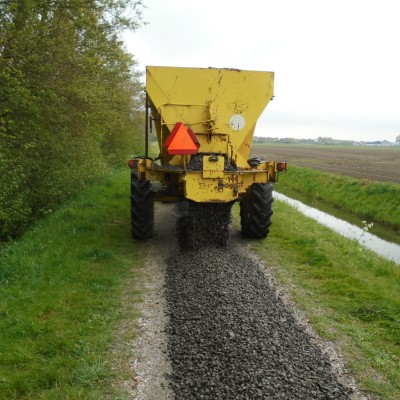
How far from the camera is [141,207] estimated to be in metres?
7.93

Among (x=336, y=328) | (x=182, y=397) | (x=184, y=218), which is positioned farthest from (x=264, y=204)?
(x=182, y=397)

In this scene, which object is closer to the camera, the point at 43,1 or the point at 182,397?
the point at 182,397

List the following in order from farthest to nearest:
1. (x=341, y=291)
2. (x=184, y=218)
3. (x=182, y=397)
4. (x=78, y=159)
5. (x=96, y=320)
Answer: (x=78, y=159) < (x=184, y=218) < (x=341, y=291) < (x=96, y=320) < (x=182, y=397)

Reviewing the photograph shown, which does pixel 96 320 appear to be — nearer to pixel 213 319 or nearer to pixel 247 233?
pixel 213 319

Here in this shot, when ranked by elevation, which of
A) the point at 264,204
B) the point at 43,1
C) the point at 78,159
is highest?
the point at 43,1

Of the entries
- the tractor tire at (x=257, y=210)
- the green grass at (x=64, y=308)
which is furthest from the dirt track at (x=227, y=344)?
the tractor tire at (x=257, y=210)

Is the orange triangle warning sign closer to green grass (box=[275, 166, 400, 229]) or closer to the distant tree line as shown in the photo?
the distant tree line

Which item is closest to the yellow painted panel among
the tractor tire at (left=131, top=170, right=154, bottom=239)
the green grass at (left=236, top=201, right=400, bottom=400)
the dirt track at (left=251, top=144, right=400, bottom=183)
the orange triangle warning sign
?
the orange triangle warning sign

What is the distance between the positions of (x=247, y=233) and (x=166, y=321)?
3803 millimetres

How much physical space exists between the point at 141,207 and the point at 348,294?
4108 mm

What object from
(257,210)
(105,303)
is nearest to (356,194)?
(257,210)

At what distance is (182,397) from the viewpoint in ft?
11.1

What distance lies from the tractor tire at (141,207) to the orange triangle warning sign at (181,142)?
1323mm

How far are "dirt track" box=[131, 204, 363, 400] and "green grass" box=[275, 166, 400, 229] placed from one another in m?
9.56
